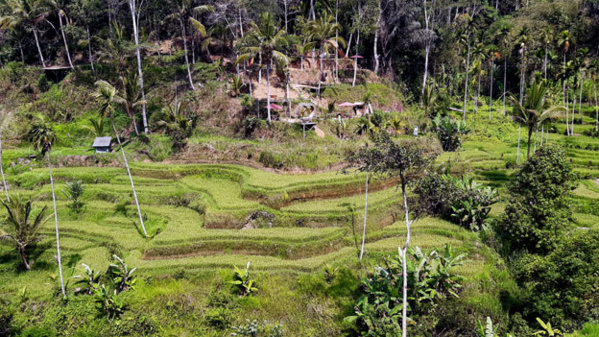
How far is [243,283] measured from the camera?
16609 mm

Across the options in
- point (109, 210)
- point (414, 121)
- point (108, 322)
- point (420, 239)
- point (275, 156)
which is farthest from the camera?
point (414, 121)

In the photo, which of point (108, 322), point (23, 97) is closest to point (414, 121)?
point (108, 322)

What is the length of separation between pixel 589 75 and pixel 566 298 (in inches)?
2010

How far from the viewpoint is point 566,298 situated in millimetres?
14289

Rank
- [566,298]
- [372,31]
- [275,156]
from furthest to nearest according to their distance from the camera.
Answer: [372,31] → [275,156] → [566,298]

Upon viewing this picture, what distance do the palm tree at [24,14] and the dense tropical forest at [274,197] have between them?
12.0 inches

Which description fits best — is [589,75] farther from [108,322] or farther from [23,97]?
[23,97]

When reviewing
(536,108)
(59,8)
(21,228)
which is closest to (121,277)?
(21,228)

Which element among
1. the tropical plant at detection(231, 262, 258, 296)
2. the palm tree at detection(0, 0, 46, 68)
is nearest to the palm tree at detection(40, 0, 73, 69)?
the palm tree at detection(0, 0, 46, 68)

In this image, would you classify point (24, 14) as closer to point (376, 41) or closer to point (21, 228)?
point (21, 228)

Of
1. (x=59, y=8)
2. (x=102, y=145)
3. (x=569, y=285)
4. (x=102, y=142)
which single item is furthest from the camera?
(x=59, y=8)

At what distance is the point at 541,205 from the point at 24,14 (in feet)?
186

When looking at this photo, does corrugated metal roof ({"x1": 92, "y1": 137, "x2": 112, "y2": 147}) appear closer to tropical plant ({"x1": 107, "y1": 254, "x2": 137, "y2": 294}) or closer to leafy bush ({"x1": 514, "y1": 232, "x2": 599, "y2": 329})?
tropical plant ({"x1": 107, "y1": 254, "x2": 137, "y2": 294})

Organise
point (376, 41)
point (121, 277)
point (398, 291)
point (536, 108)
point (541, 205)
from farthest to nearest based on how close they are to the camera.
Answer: point (376, 41)
point (536, 108)
point (541, 205)
point (121, 277)
point (398, 291)
